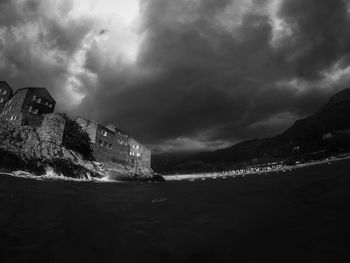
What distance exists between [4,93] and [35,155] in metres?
39.7

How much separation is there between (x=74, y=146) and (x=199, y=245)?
56453mm

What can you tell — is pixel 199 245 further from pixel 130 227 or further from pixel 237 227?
pixel 130 227

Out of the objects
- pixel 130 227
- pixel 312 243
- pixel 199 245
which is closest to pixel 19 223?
pixel 130 227

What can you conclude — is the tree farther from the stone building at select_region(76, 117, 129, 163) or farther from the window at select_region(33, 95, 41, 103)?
the window at select_region(33, 95, 41, 103)

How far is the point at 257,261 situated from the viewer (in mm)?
5422

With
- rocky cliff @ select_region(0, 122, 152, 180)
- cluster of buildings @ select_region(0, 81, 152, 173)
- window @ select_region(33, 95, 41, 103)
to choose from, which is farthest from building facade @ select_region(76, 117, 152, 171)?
rocky cliff @ select_region(0, 122, 152, 180)

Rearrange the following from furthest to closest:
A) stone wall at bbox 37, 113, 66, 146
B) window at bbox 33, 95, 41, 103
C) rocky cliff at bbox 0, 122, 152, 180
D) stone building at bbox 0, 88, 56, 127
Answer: window at bbox 33, 95, 41, 103, stone building at bbox 0, 88, 56, 127, stone wall at bbox 37, 113, 66, 146, rocky cliff at bbox 0, 122, 152, 180

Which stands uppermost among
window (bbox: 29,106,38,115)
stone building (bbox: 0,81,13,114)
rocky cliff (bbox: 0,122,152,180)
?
stone building (bbox: 0,81,13,114)

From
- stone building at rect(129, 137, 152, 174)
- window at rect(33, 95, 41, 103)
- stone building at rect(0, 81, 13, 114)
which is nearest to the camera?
window at rect(33, 95, 41, 103)

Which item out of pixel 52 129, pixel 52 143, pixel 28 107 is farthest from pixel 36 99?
pixel 52 143

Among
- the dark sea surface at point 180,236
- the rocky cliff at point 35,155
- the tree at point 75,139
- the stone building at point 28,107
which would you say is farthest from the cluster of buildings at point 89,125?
the dark sea surface at point 180,236

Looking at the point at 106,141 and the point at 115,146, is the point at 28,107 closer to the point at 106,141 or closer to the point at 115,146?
the point at 106,141

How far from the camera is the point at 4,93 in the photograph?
6512cm

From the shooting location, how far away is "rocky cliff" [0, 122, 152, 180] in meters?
39.1
